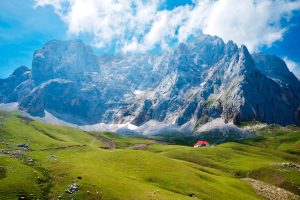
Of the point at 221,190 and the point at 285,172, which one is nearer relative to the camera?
the point at 221,190

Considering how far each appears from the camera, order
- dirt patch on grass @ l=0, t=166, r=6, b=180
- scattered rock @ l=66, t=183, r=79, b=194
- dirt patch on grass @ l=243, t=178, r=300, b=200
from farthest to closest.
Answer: dirt patch on grass @ l=243, t=178, r=300, b=200 < dirt patch on grass @ l=0, t=166, r=6, b=180 < scattered rock @ l=66, t=183, r=79, b=194

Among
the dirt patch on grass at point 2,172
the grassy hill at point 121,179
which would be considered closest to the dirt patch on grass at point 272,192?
the grassy hill at point 121,179

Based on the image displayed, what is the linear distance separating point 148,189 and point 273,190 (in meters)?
49.8

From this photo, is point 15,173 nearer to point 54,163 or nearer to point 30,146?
point 54,163

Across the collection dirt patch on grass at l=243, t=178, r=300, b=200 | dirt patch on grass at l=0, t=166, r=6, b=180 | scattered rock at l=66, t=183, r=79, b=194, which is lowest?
dirt patch on grass at l=243, t=178, r=300, b=200

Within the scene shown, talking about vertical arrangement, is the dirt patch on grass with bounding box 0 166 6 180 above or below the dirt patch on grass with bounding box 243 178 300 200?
above

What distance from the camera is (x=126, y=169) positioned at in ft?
297

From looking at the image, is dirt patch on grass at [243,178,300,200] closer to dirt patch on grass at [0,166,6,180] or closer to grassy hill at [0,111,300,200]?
grassy hill at [0,111,300,200]

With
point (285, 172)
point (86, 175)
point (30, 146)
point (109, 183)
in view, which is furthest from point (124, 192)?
point (30, 146)

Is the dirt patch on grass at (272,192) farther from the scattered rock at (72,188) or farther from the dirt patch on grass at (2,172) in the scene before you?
the dirt patch on grass at (2,172)

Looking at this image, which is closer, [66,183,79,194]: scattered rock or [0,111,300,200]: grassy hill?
[66,183,79,194]: scattered rock

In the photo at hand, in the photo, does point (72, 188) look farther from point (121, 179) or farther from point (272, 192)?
point (272, 192)

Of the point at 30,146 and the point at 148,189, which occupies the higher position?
the point at 30,146

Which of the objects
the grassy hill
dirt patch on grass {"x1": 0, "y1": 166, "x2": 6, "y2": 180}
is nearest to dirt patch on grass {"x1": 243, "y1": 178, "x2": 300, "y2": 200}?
the grassy hill
